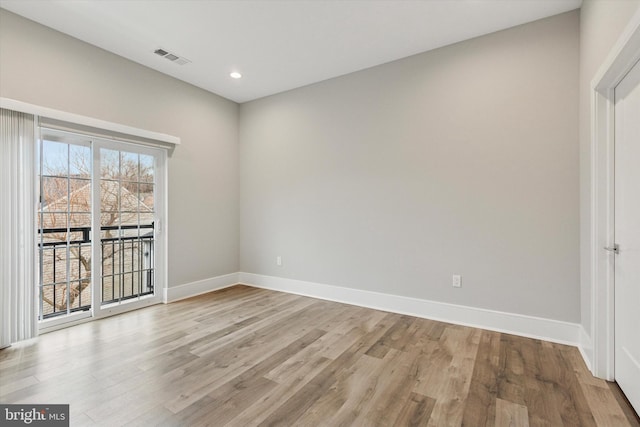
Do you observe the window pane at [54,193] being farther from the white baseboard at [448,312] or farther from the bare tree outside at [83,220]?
the white baseboard at [448,312]

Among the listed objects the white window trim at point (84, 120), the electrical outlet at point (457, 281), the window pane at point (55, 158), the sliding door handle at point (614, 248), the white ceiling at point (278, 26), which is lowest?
the electrical outlet at point (457, 281)

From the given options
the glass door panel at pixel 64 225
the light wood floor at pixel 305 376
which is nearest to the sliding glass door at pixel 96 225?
the glass door panel at pixel 64 225

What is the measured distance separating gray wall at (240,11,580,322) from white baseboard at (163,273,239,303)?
810mm

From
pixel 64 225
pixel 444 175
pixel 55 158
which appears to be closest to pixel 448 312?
pixel 444 175

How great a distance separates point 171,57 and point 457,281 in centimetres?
415

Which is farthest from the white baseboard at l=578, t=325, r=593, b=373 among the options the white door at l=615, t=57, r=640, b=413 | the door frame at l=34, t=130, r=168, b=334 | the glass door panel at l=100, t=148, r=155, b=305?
the glass door panel at l=100, t=148, r=155, b=305

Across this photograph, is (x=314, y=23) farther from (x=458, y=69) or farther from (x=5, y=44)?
(x=5, y=44)

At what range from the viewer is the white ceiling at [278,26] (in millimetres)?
2627

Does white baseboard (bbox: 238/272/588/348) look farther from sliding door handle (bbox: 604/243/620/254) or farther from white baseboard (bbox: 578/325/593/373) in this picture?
sliding door handle (bbox: 604/243/620/254)

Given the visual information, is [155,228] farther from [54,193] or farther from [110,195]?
[54,193]

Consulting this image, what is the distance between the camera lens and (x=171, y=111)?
403cm

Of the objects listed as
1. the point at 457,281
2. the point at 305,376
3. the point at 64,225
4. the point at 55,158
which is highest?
the point at 55,158

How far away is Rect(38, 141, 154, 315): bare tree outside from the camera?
306 centimetres

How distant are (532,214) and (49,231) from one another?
4.80 m
